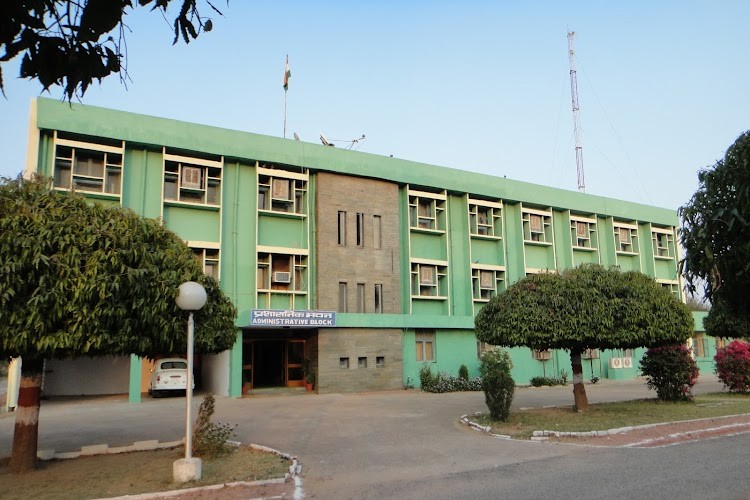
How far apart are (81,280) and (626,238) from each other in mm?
35853

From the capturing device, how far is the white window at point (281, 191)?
25.6m

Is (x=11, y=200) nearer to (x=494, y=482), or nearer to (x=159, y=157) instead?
(x=494, y=482)

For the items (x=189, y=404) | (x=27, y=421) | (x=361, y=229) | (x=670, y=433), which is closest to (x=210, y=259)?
(x=361, y=229)

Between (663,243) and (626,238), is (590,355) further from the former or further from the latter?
(663,243)

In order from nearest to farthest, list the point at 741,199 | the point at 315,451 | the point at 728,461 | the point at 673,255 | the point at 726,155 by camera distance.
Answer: the point at 741,199 → the point at 726,155 → the point at 728,461 → the point at 315,451 → the point at 673,255

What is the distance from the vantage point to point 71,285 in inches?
330

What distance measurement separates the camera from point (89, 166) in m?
22.4

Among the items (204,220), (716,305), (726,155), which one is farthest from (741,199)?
(204,220)

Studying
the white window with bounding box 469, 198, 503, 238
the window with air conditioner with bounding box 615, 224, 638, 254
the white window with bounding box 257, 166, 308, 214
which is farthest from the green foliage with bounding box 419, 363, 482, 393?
the window with air conditioner with bounding box 615, 224, 638, 254

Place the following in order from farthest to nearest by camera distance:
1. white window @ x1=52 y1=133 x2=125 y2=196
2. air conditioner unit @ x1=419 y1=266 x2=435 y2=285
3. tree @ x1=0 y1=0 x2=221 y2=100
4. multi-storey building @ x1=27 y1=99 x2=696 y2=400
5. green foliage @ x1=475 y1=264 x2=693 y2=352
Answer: air conditioner unit @ x1=419 y1=266 x2=435 y2=285 → multi-storey building @ x1=27 y1=99 x2=696 y2=400 → white window @ x1=52 y1=133 x2=125 y2=196 → green foliage @ x1=475 y1=264 x2=693 y2=352 → tree @ x1=0 y1=0 x2=221 y2=100

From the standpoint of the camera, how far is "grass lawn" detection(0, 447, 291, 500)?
805 centimetres

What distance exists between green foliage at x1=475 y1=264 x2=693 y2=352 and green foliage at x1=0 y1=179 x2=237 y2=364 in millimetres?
8091

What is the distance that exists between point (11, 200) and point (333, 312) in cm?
1647

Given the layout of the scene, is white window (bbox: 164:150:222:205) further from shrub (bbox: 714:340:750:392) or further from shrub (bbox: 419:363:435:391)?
shrub (bbox: 714:340:750:392)
